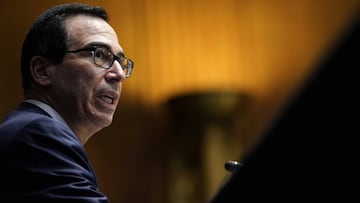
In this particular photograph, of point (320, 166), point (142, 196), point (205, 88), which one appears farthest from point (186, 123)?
point (320, 166)

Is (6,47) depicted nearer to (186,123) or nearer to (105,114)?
(186,123)

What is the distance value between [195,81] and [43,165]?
1740 millimetres

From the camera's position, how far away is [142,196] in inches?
108

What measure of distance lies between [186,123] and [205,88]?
0.15 m

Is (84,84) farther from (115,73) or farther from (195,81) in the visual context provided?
(195,81)

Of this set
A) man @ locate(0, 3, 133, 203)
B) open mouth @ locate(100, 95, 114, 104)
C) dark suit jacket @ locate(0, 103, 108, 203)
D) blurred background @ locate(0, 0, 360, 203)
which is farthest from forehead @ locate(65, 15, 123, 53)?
blurred background @ locate(0, 0, 360, 203)

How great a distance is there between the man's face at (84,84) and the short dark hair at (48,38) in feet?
0.04

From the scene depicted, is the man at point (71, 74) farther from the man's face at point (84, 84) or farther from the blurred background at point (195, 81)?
the blurred background at point (195, 81)

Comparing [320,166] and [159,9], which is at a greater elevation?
[320,166]

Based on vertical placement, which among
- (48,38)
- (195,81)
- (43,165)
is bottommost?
(195,81)

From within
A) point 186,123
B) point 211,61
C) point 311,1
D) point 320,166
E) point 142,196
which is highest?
point 320,166

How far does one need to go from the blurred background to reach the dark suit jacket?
4.98ft

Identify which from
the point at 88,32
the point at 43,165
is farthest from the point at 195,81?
the point at 43,165

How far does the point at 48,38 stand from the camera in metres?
1.40
